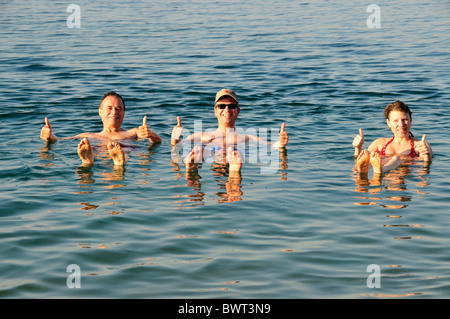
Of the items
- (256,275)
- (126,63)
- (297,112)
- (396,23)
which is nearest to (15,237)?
(256,275)

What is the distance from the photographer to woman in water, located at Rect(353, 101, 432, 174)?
33.0 ft

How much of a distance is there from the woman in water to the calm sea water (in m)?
0.23

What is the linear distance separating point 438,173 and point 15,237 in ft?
20.0

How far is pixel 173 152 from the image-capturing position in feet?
38.1

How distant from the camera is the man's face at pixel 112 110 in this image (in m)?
11.7

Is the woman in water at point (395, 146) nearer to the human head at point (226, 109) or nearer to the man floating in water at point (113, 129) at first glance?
the human head at point (226, 109)

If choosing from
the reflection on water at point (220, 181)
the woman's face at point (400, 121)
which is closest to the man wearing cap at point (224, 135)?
the reflection on water at point (220, 181)

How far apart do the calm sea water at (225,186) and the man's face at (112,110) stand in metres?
0.58

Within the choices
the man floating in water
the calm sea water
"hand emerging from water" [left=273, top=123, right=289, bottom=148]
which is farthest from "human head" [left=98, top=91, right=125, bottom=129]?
"hand emerging from water" [left=273, top=123, right=289, bottom=148]

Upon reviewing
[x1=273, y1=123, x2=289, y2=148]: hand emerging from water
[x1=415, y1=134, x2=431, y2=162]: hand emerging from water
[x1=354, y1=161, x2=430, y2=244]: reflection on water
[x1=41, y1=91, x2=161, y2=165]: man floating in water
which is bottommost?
[x1=354, y1=161, x2=430, y2=244]: reflection on water

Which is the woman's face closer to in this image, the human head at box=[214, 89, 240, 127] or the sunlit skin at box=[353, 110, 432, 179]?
the sunlit skin at box=[353, 110, 432, 179]

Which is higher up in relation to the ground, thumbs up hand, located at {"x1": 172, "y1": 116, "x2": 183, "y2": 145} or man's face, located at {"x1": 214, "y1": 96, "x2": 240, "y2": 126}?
man's face, located at {"x1": 214, "y1": 96, "x2": 240, "y2": 126}

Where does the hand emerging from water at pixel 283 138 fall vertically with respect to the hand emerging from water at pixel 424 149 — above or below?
above

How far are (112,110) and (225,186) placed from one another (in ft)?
10.2
